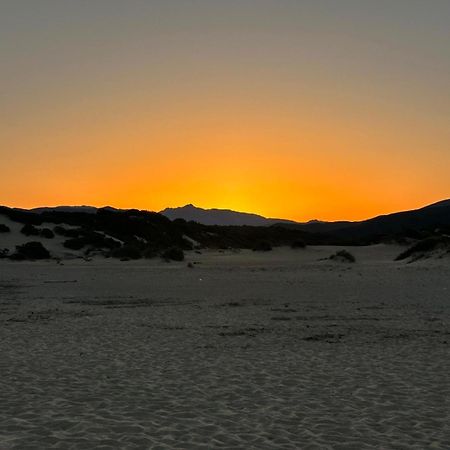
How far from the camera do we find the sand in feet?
25.7

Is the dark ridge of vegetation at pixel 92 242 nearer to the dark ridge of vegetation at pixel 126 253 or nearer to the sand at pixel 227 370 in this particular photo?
the dark ridge of vegetation at pixel 126 253

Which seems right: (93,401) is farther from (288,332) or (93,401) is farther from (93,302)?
(93,302)

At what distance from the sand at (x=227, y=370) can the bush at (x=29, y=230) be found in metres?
38.3

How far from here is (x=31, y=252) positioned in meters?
55.6

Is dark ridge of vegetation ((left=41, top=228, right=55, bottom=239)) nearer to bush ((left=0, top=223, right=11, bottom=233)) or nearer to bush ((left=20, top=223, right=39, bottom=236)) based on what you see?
bush ((left=20, top=223, right=39, bottom=236))

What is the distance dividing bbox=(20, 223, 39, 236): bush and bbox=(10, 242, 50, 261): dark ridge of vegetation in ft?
26.1

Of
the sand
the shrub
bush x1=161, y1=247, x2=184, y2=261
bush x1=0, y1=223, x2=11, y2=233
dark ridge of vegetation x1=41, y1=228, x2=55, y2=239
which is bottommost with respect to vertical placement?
the sand

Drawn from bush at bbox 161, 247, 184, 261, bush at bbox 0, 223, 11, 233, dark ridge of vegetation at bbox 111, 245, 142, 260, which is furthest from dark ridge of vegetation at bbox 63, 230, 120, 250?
bush at bbox 161, 247, 184, 261

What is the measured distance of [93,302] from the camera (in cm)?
2611

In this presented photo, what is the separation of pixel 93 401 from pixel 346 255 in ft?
144

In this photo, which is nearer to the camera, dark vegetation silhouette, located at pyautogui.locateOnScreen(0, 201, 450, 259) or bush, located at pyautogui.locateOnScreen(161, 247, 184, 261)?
bush, located at pyautogui.locateOnScreen(161, 247, 184, 261)

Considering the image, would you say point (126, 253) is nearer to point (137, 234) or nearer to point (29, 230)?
point (29, 230)

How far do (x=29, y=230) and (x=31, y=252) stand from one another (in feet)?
36.0

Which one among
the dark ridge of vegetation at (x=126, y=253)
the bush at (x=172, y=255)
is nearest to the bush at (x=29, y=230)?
the dark ridge of vegetation at (x=126, y=253)
